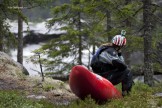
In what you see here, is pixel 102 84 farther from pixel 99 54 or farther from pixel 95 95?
pixel 99 54

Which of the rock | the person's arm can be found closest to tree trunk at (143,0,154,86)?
the person's arm

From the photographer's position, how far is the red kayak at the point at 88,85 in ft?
28.5

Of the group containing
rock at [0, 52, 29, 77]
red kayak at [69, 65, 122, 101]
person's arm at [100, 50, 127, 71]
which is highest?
person's arm at [100, 50, 127, 71]

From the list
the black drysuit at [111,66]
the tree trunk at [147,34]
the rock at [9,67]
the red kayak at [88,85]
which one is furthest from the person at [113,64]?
the rock at [9,67]

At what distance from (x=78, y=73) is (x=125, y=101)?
1356 millimetres

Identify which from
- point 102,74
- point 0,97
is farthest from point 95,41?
point 0,97

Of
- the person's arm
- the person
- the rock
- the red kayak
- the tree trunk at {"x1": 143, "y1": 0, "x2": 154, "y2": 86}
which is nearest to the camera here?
the red kayak

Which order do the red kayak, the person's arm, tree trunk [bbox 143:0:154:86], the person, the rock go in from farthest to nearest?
tree trunk [bbox 143:0:154:86] → the rock → the person → the person's arm → the red kayak

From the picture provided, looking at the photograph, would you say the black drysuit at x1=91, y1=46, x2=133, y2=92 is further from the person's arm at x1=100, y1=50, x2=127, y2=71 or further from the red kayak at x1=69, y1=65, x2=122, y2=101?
the red kayak at x1=69, y1=65, x2=122, y2=101

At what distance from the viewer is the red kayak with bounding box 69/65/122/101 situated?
28.5 feet

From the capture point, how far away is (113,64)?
9445mm

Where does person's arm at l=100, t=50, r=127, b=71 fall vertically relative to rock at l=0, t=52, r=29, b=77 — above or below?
above

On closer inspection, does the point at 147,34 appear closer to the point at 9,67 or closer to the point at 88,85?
the point at 9,67

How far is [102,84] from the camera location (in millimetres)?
8891
